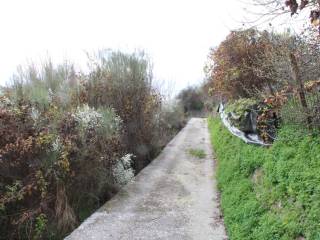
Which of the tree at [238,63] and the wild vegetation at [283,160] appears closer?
the wild vegetation at [283,160]

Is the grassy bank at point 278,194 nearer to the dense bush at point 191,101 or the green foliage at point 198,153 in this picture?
the green foliage at point 198,153

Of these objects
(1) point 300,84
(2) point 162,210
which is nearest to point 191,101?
(2) point 162,210

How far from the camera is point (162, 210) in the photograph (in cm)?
630

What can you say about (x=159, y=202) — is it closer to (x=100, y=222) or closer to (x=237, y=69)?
(x=100, y=222)

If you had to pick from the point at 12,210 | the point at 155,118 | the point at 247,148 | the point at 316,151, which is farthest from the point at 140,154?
the point at 316,151

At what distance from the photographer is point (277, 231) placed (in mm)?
4039

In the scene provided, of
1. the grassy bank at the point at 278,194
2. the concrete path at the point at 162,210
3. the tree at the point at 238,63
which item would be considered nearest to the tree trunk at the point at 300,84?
the grassy bank at the point at 278,194

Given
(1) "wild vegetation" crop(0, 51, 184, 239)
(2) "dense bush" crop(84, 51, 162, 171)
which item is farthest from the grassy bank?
(2) "dense bush" crop(84, 51, 162, 171)

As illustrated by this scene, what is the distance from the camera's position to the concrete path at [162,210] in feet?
17.3

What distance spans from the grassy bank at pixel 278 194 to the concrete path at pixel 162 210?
1.44 ft

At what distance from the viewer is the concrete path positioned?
528 centimetres

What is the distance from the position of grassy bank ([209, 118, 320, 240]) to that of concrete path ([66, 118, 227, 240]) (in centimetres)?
44

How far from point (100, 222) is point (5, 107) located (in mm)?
2736

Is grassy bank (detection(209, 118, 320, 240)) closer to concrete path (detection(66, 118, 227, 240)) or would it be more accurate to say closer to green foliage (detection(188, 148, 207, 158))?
concrete path (detection(66, 118, 227, 240))
